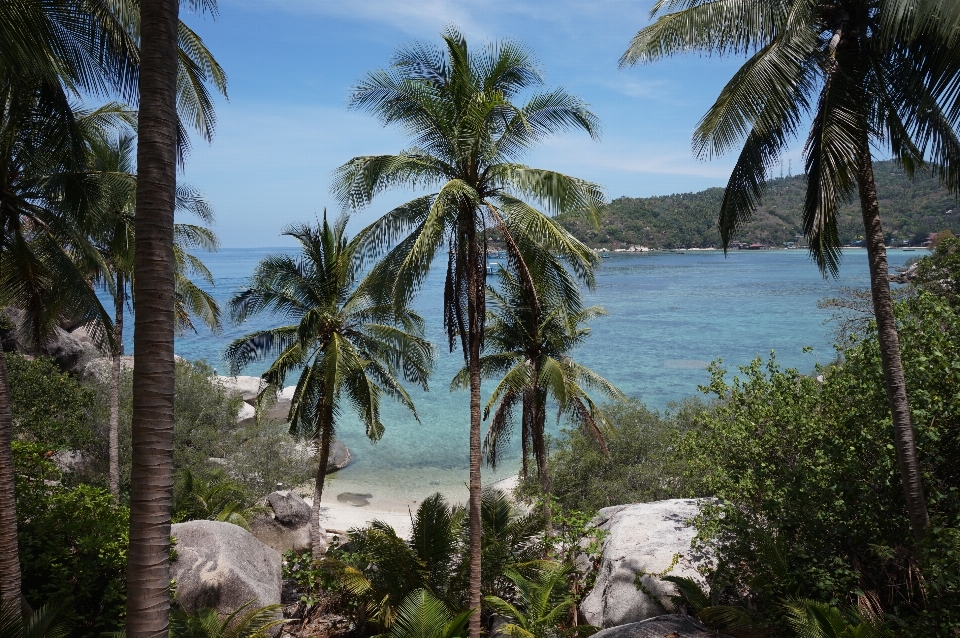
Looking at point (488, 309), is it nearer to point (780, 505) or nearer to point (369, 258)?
point (369, 258)

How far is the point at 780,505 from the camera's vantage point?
8.71m

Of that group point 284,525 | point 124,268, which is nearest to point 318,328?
point 124,268

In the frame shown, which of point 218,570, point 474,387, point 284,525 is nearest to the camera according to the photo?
point 474,387

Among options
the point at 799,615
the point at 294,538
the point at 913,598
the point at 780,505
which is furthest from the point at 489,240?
the point at 294,538

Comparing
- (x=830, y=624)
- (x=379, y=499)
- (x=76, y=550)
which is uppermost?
(x=830, y=624)

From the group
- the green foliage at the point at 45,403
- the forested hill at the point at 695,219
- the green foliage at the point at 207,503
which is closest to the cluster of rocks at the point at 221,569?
the green foliage at the point at 207,503

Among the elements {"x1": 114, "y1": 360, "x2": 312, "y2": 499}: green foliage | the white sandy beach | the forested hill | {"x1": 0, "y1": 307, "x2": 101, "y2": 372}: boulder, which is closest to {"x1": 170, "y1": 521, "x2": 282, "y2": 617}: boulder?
{"x1": 114, "y1": 360, "x2": 312, "y2": 499}: green foliage

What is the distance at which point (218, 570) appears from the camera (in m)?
10.2

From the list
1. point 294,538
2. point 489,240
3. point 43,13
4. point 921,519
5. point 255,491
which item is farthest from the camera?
point 255,491

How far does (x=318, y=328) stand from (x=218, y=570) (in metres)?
6.10

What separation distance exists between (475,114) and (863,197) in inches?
198

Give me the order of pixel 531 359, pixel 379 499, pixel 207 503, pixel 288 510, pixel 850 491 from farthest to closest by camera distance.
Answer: pixel 379 499, pixel 288 510, pixel 207 503, pixel 531 359, pixel 850 491

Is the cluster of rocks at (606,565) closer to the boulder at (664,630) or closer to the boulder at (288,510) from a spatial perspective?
the boulder at (664,630)

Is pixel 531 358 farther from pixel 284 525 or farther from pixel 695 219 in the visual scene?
pixel 695 219
